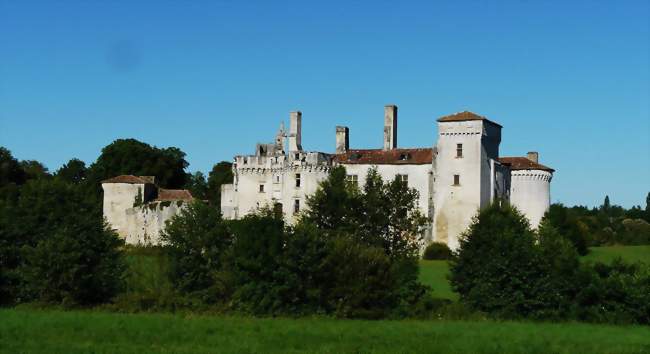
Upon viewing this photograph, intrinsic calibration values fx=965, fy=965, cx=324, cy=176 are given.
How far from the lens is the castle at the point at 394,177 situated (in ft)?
200

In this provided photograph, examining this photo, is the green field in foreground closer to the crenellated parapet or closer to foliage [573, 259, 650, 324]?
foliage [573, 259, 650, 324]

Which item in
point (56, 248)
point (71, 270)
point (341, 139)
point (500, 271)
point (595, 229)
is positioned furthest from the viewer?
point (595, 229)

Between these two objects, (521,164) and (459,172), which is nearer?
(459,172)


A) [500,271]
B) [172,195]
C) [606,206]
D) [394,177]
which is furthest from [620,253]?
[606,206]

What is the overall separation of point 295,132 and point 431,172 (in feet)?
36.1

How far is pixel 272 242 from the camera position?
33.0 m

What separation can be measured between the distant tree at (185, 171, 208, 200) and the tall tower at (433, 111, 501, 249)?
42115 mm

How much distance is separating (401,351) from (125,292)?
50.8 ft

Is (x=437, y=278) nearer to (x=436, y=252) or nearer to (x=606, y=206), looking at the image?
(x=436, y=252)

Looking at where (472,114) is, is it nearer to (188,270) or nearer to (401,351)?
(188,270)

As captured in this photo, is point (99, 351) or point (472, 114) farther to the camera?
point (472, 114)

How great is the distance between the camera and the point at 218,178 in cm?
9681

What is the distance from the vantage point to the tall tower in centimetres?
6072

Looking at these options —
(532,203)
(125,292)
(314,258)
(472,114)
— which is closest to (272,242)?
(314,258)
